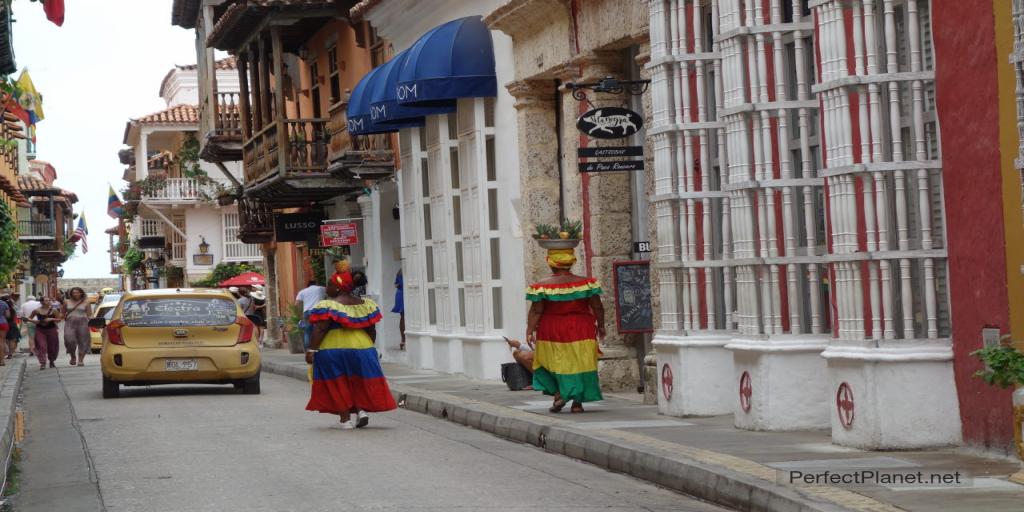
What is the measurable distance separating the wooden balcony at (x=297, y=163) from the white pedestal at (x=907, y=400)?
19411 millimetres

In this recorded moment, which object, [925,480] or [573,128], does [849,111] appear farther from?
[573,128]

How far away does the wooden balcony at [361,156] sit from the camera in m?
28.3

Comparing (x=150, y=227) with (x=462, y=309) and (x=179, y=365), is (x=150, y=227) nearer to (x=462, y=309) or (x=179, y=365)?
(x=462, y=309)

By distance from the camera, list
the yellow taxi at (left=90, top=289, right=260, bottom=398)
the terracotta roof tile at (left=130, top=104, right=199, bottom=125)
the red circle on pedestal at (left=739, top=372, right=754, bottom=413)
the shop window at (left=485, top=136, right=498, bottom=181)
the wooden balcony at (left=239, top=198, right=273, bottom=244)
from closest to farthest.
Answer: the red circle on pedestal at (left=739, top=372, right=754, bottom=413), the yellow taxi at (left=90, top=289, right=260, bottom=398), the shop window at (left=485, top=136, right=498, bottom=181), the wooden balcony at (left=239, top=198, right=273, bottom=244), the terracotta roof tile at (left=130, top=104, right=199, bottom=125)

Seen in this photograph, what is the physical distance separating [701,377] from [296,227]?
2316cm

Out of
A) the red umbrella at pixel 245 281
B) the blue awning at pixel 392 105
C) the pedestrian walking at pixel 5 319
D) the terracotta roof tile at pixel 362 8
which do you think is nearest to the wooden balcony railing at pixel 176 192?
the red umbrella at pixel 245 281

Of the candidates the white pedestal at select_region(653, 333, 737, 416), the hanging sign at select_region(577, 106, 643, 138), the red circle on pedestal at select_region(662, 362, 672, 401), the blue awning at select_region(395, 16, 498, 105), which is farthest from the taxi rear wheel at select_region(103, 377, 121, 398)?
the white pedestal at select_region(653, 333, 737, 416)

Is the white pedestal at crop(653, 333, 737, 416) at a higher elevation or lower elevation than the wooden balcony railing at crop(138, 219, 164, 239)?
lower

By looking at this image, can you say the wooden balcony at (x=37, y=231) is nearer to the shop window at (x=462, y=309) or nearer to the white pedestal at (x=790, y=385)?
the shop window at (x=462, y=309)

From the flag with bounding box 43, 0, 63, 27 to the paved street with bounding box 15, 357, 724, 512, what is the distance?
530 centimetres

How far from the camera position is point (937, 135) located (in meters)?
11.5

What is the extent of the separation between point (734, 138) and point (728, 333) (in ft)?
6.42

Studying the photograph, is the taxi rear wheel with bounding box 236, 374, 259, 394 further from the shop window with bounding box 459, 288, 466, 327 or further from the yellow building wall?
the yellow building wall

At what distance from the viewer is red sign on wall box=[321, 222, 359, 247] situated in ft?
104
